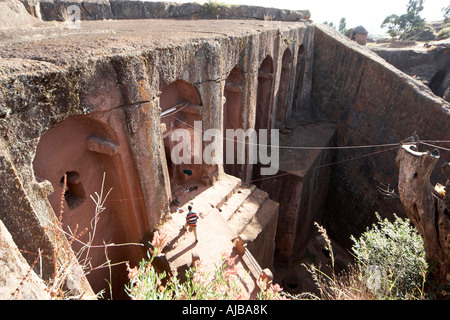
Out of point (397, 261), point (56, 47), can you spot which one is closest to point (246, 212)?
point (397, 261)

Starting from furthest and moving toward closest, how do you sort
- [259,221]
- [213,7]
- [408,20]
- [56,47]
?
[408,20] → [213,7] → [259,221] → [56,47]

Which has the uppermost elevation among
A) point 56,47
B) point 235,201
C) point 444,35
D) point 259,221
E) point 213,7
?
point 213,7

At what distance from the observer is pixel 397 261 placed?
5.68 m

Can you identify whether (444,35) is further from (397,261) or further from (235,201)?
(235,201)

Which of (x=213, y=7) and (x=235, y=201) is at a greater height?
(x=213, y=7)

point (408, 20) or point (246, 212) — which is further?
point (408, 20)

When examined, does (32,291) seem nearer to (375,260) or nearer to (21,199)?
(21,199)

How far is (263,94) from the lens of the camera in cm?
983

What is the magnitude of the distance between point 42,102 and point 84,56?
0.87m

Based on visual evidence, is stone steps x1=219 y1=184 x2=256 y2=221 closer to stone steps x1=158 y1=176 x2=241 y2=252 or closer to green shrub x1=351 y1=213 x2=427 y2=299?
stone steps x1=158 y1=176 x2=241 y2=252

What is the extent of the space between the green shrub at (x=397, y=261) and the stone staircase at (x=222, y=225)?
217cm

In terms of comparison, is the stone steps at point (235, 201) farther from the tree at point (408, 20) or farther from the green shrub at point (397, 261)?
the tree at point (408, 20)

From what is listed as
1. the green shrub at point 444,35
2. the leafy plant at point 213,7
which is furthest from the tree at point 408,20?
the leafy plant at point 213,7

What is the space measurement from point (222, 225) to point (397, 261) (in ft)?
12.2
